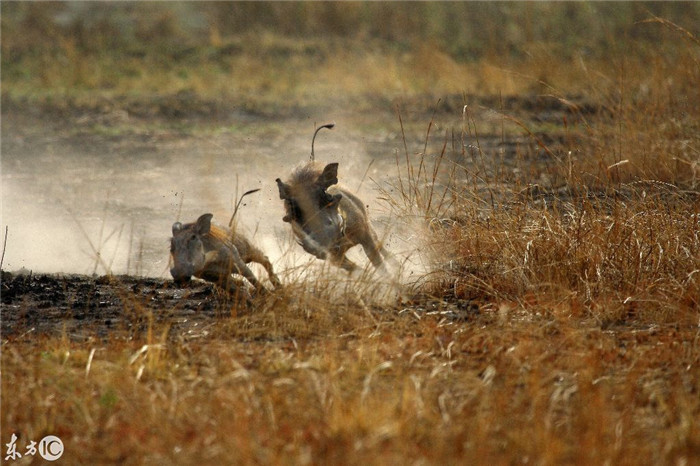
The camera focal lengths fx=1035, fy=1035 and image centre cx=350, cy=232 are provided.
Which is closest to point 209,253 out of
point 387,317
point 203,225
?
point 203,225

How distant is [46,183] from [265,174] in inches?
90.6

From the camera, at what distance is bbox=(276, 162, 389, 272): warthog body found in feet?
20.9

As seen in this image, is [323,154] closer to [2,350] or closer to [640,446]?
[2,350]

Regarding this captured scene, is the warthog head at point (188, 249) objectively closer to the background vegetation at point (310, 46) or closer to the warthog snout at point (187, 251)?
the warthog snout at point (187, 251)

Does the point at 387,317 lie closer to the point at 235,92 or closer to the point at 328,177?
the point at 328,177

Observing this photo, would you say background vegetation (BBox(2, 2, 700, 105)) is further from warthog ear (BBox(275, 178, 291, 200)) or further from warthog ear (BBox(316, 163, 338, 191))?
warthog ear (BBox(275, 178, 291, 200))

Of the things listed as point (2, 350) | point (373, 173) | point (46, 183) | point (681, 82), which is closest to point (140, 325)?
point (2, 350)

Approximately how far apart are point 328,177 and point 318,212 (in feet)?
0.86

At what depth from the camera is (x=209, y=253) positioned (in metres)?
5.96

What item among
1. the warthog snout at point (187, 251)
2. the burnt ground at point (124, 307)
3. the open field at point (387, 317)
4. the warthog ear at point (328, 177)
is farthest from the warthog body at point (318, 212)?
the warthog snout at point (187, 251)

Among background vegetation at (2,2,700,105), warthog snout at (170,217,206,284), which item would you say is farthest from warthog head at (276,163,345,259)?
background vegetation at (2,2,700,105)

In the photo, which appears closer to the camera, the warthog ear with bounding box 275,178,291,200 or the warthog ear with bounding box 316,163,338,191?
the warthog ear with bounding box 275,178,291,200

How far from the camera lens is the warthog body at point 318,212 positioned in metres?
6.38

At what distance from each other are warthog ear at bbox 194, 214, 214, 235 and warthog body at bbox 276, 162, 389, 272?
593 millimetres
